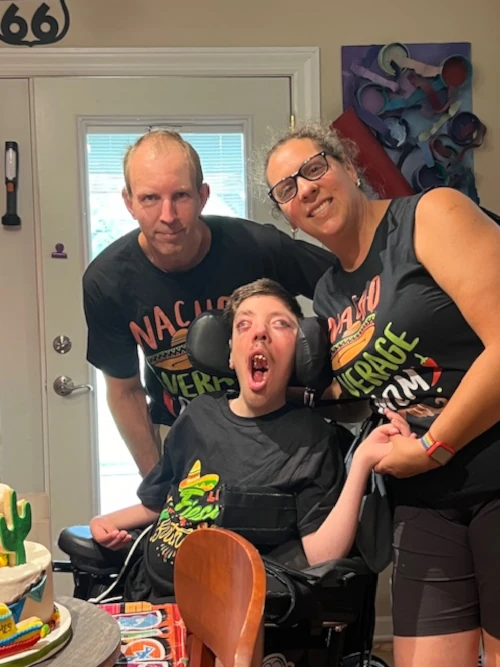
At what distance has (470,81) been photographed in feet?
8.42

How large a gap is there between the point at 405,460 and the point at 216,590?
21.0 inches

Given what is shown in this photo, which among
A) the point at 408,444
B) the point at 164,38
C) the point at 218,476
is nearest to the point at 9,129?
the point at 164,38

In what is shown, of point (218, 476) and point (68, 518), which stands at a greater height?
point (218, 476)

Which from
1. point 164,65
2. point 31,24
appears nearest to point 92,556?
point 164,65

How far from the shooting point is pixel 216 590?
1.02m

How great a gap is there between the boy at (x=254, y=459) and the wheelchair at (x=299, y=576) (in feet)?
0.13

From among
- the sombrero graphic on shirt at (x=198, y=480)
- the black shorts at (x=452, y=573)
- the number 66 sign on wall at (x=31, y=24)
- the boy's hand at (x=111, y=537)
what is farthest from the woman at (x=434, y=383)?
the number 66 sign on wall at (x=31, y=24)

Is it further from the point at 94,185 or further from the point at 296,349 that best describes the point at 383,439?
the point at 94,185

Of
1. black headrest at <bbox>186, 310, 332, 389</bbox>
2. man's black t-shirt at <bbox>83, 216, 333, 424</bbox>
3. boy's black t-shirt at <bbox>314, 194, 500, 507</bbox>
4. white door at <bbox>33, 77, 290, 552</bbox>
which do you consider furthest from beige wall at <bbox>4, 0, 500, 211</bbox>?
boy's black t-shirt at <bbox>314, 194, 500, 507</bbox>

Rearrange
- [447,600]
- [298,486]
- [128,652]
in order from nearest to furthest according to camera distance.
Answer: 1. [128,652]
2. [447,600]
3. [298,486]

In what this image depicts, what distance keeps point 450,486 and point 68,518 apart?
1.62 m

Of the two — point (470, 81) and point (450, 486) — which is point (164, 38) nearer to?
point (470, 81)

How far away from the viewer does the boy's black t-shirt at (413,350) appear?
4.53 feet

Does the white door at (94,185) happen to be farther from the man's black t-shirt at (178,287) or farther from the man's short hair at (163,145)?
the man's short hair at (163,145)
